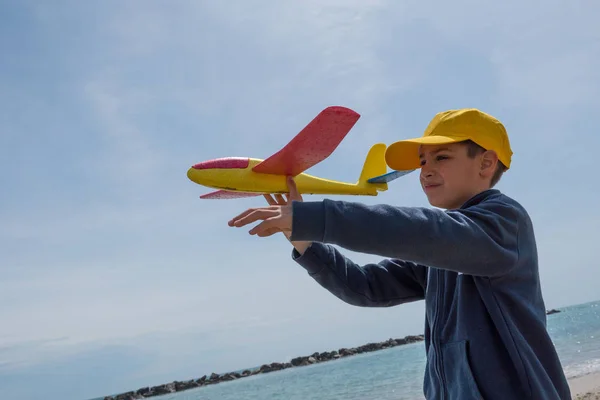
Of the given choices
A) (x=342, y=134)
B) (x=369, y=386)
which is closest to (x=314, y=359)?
(x=369, y=386)

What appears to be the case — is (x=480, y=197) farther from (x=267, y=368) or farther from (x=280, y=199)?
(x=267, y=368)

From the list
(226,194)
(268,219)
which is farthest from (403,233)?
(226,194)

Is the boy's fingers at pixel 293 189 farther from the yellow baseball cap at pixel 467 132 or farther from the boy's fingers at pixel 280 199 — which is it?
the yellow baseball cap at pixel 467 132

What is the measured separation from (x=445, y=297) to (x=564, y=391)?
1.49 ft

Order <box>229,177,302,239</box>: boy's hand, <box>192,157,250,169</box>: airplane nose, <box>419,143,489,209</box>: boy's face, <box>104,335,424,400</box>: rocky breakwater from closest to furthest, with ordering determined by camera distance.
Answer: <box>229,177,302,239</box>: boy's hand < <box>419,143,489,209</box>: boy's face < <box>192,157,250,169</box>: airplane nose < <box>104,335,424,400</box>: rocky breakwater

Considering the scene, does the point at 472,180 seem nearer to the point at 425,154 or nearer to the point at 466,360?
the point at 425,154

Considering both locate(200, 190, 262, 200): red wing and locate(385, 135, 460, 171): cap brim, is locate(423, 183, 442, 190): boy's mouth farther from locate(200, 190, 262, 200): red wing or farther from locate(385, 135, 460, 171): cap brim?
locate(200, 190, 262, 200): red wing

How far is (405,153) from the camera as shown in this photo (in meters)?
2.17

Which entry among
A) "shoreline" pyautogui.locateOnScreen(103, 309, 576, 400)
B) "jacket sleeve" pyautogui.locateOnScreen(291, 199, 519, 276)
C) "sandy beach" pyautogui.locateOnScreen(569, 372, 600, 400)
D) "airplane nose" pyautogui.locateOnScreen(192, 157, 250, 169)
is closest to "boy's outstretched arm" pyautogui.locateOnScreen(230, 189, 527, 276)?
"jacket sleeve" pyautogui.locateOnScreen(291, 199, 519, 276)

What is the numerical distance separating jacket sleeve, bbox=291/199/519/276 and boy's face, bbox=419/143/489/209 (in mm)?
347

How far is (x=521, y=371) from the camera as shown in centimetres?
168

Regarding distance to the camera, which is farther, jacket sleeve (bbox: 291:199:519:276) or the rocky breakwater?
the rocky breakwater

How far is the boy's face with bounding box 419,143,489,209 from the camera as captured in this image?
6.59ft

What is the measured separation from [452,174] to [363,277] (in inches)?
25.3
